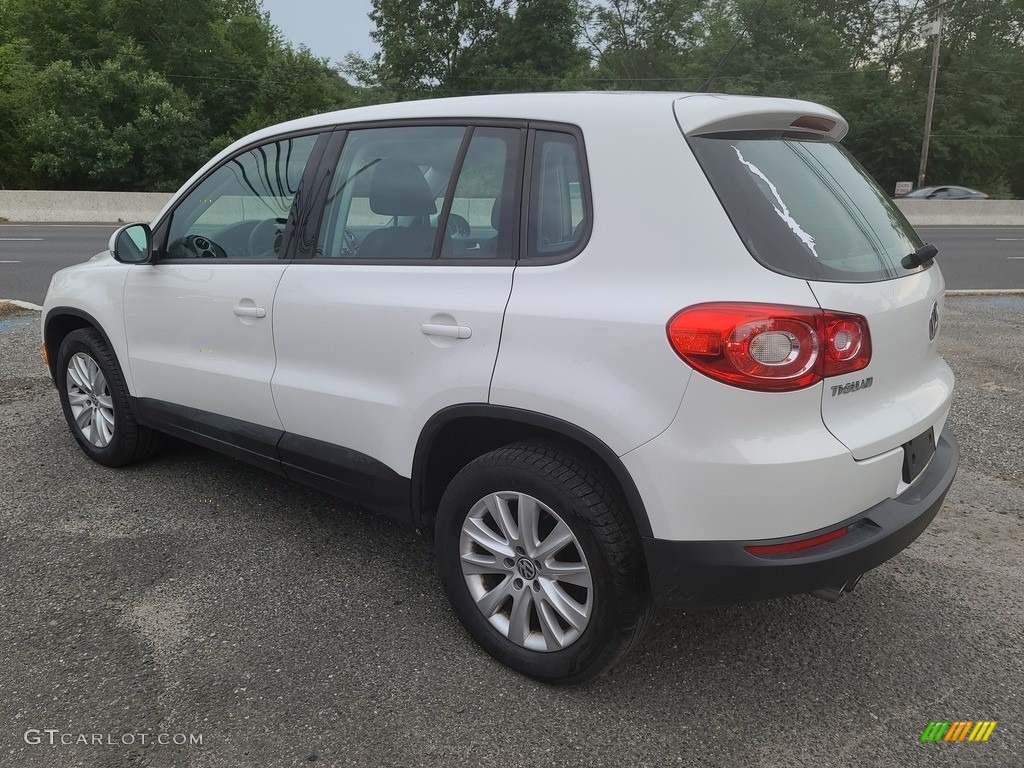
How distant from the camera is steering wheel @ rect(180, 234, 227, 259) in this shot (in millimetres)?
3535

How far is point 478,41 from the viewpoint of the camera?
39906 mm

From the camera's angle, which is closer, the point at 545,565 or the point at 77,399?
the point at 545,565

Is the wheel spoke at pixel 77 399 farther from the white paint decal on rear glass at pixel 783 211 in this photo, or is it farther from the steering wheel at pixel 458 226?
the white paint decal on rear glass at pixel 783 211

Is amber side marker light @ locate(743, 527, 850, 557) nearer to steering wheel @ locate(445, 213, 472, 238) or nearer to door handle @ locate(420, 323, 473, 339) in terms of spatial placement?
door handle @ locate(420, 323, 473, 339)

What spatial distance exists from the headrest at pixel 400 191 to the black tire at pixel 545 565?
3.10ft

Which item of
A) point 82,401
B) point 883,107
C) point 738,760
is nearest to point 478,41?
point 883,107

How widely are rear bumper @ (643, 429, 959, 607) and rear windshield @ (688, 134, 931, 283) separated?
0.69 meters

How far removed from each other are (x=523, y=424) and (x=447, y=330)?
1.26ft

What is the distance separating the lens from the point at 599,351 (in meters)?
2.21

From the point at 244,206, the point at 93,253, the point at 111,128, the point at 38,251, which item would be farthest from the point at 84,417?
the point at 111,128

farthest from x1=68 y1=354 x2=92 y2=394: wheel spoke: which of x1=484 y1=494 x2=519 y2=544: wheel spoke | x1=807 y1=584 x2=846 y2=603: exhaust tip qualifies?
x1=807 y1=584 x2=846 y2=603: exhaust tip

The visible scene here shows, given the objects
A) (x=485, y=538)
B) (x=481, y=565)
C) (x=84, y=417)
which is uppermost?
(x=485, y=538)

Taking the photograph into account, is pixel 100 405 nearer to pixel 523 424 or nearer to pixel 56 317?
pixel 56 317

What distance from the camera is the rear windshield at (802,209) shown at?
216cm
